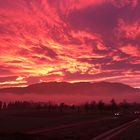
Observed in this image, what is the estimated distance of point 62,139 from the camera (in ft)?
87.2

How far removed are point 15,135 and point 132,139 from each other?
33.0 feet

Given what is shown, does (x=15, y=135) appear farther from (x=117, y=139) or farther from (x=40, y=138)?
(x=117, y=139)

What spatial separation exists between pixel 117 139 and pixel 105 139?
1.16 meters

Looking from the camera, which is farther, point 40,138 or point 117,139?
point 117,139

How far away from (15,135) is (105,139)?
7614 millimetres

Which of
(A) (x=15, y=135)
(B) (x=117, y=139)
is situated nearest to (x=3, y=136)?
(A) (x=15, y=135)

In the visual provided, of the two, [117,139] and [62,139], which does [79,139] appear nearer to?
[62,139]

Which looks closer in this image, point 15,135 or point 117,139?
point 15,135

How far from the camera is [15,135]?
2647cm

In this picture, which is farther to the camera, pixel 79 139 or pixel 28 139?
pixel 79 139

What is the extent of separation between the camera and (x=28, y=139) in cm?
2506

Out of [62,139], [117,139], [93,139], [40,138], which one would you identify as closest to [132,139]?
[117,139]

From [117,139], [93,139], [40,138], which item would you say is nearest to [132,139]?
[117,139]

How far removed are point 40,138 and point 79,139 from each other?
328 centimetres
